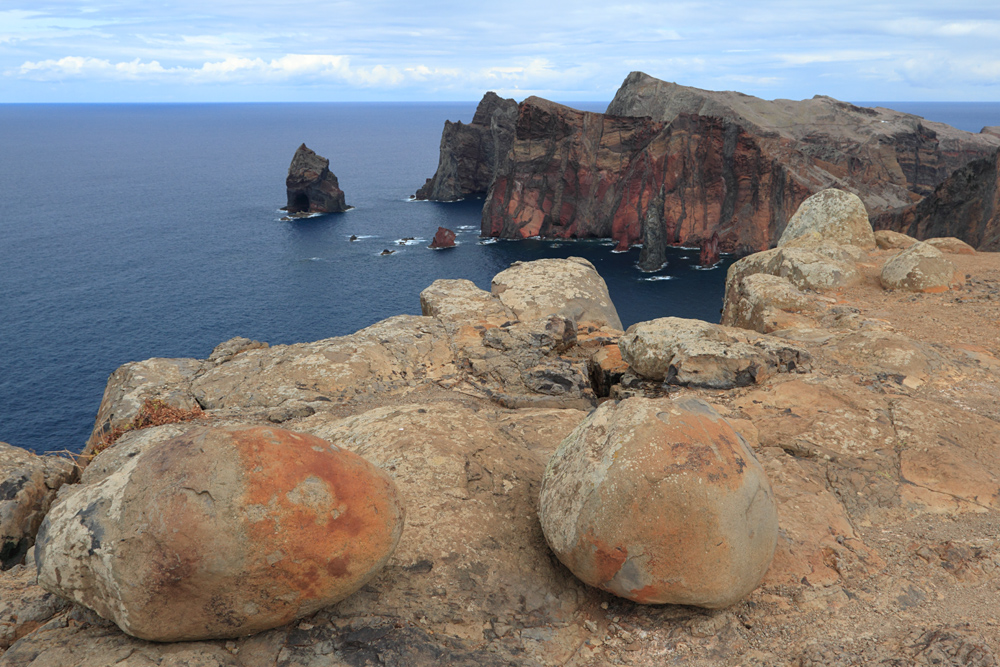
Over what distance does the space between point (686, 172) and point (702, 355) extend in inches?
3496

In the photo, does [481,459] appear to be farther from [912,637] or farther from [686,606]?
[912,637]

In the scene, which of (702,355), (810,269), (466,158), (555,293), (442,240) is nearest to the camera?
(702,355)

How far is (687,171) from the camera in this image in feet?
317

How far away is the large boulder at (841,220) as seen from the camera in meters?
25.6

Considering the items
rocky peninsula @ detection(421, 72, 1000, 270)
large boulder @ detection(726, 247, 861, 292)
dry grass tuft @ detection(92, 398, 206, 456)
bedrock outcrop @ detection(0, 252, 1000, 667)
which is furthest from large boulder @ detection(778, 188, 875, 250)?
rocky peninsula @ detection(421, 72, 1000, 270)

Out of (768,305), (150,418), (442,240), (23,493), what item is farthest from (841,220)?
(442,240)

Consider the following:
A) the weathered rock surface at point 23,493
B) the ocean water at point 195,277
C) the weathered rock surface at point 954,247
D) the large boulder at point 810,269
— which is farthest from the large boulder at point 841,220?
the ocean water at point 195,277

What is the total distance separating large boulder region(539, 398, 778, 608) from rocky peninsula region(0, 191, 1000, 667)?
3 cm

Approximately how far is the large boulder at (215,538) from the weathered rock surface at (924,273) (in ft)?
65.0

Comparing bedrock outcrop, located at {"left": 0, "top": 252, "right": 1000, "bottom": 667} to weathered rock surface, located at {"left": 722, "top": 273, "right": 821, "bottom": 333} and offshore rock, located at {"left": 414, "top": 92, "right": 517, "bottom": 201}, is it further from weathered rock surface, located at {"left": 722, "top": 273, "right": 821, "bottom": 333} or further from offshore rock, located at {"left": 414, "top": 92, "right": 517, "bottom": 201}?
offshore rock, located at {"left": 414, "top": 92, "right": 517, "bottom": 201}

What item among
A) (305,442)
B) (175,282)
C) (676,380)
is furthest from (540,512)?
(175,282)

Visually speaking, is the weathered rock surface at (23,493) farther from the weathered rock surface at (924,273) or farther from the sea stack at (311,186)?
the sea stack at (311,186)

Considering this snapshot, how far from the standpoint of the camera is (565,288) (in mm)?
20125

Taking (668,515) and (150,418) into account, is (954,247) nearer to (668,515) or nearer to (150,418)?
(668,515)
